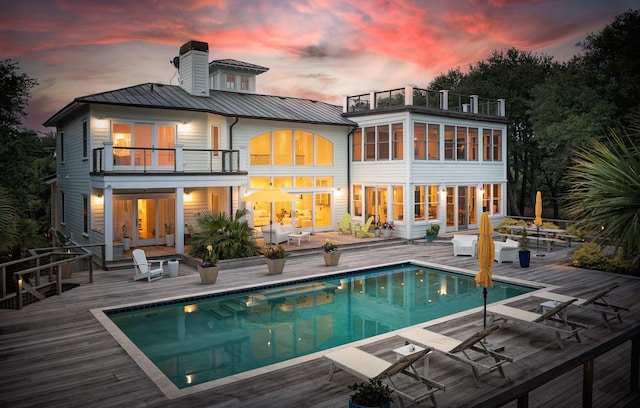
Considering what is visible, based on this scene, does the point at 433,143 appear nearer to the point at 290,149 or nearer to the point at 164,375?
the point at 290,149

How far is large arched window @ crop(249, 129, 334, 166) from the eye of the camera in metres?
21.8

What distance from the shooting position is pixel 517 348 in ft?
27.6

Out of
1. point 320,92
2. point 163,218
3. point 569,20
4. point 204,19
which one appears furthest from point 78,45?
point 569,20

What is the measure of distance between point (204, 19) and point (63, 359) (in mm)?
23393

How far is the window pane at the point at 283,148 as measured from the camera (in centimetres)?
2253

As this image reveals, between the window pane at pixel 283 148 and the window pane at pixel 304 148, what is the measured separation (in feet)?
1.33

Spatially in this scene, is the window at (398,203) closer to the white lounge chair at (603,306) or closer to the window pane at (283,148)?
the window pane at (283,148)

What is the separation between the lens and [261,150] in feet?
71.9

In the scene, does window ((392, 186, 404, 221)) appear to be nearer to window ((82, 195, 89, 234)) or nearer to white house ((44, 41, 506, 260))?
white house ((44, 41, 506, 260))

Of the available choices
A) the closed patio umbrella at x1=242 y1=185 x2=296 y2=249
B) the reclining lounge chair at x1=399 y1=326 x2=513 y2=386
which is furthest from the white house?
the reclining lounge chair at x1=399 y1=326 x2=513 y2=386

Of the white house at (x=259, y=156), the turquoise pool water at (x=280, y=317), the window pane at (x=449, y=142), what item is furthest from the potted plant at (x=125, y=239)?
the window pane at (x=449, y=142)

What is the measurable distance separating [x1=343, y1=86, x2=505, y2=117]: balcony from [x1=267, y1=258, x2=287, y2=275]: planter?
1034 cm

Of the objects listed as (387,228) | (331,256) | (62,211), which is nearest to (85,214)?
(62,211)

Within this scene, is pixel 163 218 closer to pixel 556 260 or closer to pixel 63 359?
pixel 63 359
